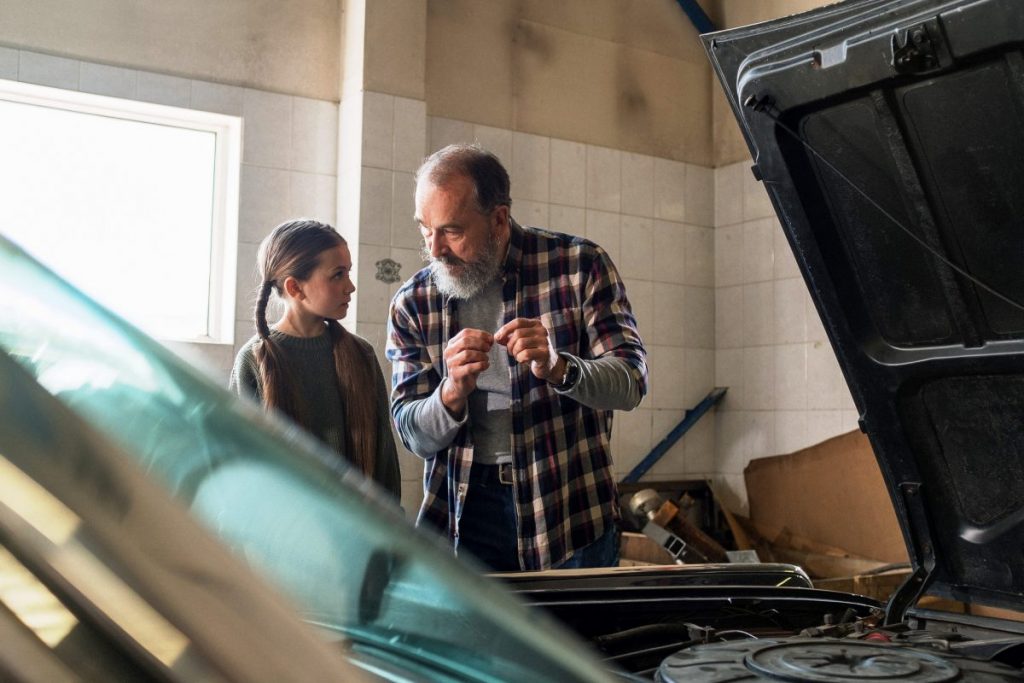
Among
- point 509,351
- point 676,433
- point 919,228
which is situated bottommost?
point 676,433

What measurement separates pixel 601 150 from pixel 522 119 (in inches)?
20.7

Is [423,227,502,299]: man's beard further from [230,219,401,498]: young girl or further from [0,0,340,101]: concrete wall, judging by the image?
[0,0,340,101]: concrete wall

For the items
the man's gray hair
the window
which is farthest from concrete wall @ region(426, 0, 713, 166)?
the man's gray hair

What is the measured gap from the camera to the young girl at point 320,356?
2.32 metres

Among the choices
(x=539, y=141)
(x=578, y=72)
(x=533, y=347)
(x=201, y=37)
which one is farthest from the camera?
(x=578, y=72)

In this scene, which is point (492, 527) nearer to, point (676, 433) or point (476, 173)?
point (476, 173)

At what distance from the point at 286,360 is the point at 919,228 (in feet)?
4.86

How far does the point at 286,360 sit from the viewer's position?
233cm

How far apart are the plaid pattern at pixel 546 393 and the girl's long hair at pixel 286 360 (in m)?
0.26

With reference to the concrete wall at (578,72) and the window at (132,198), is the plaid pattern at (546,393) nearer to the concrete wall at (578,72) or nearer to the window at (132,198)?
the window at (132,198)

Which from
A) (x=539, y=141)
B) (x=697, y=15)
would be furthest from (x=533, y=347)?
(x=697, y=15)

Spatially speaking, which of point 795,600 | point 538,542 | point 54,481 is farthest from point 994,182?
point 54,481

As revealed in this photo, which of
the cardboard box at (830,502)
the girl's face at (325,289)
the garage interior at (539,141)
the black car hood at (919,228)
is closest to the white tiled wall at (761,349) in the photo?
the garage interior at (539,141)

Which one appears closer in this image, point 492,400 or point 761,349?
point 492,400
